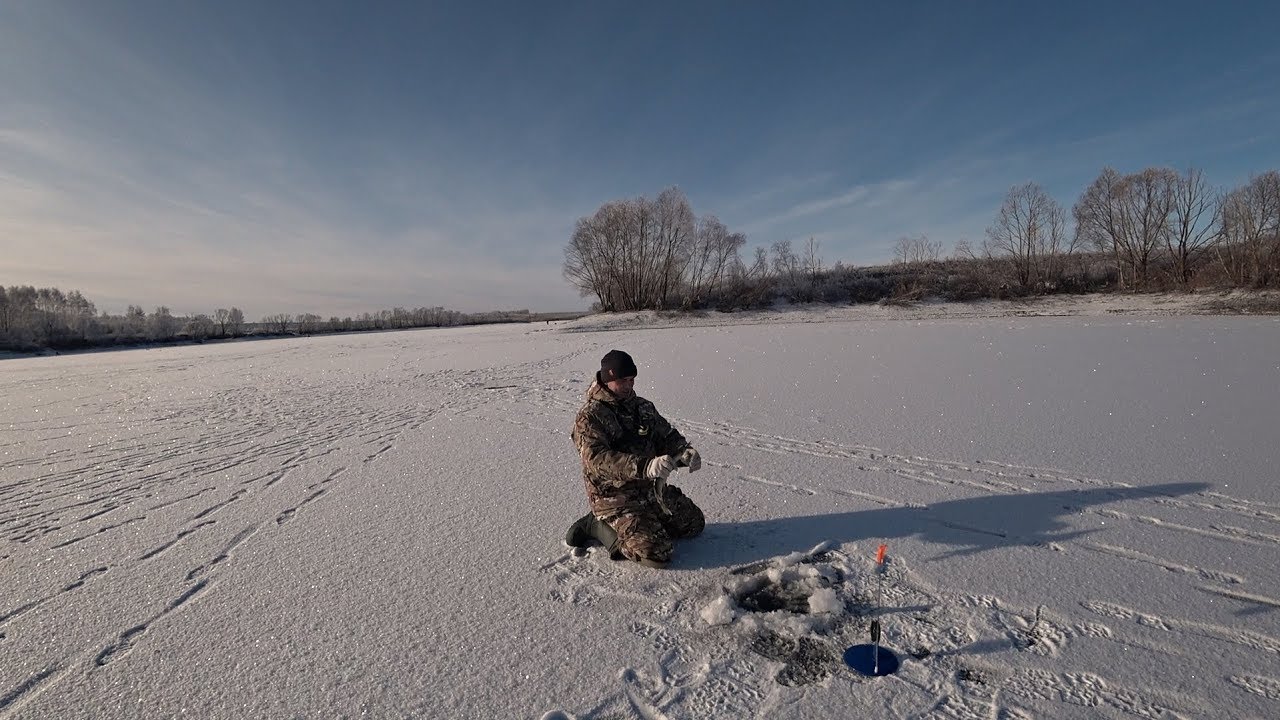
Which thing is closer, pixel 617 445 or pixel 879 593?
pixel 879 593

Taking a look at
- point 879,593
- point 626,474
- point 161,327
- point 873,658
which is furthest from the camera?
point 161,327

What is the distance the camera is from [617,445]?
3.72 m

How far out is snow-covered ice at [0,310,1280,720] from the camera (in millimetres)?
2465

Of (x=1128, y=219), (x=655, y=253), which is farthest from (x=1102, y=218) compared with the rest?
(x=655, y=253)

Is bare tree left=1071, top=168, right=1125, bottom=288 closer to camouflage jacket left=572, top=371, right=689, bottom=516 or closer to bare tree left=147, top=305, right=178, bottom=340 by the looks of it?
camouflage jacket left=572, top=371, right=689, bottom=516

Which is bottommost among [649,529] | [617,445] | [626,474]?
[649,529]

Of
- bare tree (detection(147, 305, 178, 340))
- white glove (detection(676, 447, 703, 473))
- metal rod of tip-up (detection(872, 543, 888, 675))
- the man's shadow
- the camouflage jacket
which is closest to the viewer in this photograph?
metal rod of tip-up (detection(872, 543, 888, 675))

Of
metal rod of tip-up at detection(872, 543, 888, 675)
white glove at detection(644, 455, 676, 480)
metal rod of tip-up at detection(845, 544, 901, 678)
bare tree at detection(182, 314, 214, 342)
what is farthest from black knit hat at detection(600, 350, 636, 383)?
bare tree at detection(182, 314, 214, 342)

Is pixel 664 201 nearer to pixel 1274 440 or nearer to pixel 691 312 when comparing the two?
pixel 691 312

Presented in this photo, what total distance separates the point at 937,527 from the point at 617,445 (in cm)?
247

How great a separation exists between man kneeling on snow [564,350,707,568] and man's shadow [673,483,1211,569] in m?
0.25

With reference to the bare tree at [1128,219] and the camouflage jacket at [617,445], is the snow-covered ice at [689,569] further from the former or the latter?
the bare tree at [1128,219]

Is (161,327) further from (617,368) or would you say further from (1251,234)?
(1251,234)

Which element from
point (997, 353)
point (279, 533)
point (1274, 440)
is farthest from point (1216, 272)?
point (279, 533)
